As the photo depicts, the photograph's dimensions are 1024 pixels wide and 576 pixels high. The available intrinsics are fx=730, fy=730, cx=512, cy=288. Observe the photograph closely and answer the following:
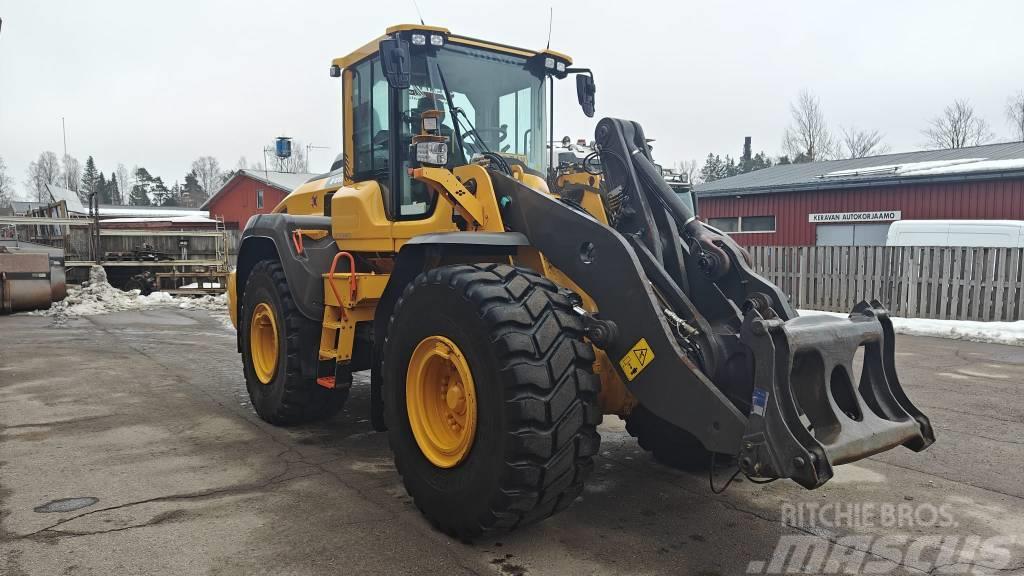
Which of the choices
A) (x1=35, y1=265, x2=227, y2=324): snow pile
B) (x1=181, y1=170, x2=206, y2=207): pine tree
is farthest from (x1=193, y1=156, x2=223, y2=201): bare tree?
(x1=35, y1=265, x2=227, y2=324): snow pile

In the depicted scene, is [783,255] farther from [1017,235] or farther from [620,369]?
[620,369]

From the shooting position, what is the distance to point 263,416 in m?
6.20

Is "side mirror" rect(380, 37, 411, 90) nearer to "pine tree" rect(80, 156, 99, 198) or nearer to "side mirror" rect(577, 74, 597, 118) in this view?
"side mirror" rect(577, 74, 597, 118)

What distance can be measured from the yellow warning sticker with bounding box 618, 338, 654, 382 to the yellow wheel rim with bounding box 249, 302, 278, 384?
3728 millimetres

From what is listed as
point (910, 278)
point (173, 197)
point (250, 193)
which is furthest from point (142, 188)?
point (910, 278)

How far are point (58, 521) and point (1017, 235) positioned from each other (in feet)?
55.2

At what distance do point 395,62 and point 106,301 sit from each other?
15.4 meters

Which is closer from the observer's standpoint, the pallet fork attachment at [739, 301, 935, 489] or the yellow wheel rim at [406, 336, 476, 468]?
the pallet fork attachment at [739, 301, 935, 489]

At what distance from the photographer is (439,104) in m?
4.89

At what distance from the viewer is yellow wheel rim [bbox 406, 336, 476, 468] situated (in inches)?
146

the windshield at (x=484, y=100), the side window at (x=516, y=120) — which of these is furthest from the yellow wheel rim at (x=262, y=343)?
the side window at (x=516, y=120)

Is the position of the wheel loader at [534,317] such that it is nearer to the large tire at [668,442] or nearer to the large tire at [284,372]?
the large tire at [668,442]

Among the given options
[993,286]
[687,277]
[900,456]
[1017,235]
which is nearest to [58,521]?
[687,277]

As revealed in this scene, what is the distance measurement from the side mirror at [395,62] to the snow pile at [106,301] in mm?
13063
